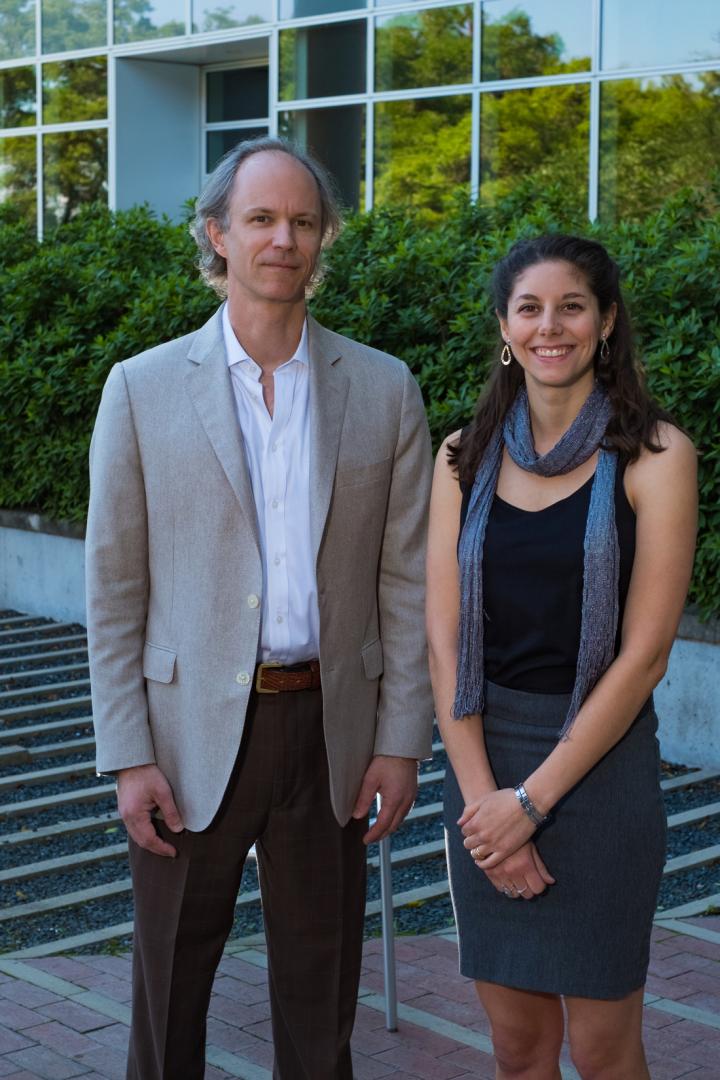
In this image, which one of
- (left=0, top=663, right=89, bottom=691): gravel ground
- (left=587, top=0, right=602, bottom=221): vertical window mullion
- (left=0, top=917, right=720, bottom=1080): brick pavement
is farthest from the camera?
(left=587, top=0, right=602, bottom=221): vertical window mullion

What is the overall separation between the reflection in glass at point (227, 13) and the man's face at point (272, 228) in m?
13.4

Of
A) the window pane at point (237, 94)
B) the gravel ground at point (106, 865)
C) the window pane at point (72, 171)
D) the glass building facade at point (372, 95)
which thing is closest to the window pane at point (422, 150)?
the glass building facade at point (372, 95)

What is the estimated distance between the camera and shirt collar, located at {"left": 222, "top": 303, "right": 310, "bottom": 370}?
3338 mm

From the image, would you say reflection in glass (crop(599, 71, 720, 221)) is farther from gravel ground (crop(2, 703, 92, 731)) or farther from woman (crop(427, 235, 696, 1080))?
woman (crop(427, 235, 696, 1080))

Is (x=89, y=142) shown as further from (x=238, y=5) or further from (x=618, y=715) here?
(x=618, y=715)

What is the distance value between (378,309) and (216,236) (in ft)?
16.3

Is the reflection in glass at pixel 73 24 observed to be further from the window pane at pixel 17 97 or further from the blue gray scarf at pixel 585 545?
the blue gray scarf at pixel 585 545

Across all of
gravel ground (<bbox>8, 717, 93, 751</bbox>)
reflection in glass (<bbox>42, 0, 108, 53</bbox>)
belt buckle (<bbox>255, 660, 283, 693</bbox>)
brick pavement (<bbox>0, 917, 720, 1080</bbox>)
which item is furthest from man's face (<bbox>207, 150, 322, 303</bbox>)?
reflection in glass (<bbox>42, 0, 108, 53</bbox>)

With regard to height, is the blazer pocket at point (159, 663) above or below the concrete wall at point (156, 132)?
below

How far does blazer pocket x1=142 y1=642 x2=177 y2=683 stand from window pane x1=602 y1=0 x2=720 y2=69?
10.6m

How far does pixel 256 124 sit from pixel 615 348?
14.8 meters

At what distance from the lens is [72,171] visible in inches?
712

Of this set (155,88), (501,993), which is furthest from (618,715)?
(155,88)

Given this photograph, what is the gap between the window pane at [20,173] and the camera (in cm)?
1866
